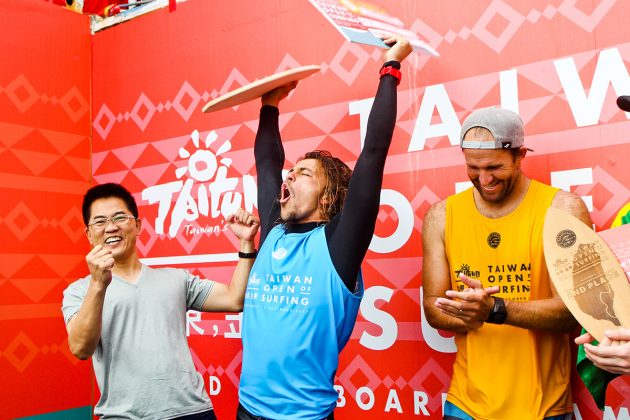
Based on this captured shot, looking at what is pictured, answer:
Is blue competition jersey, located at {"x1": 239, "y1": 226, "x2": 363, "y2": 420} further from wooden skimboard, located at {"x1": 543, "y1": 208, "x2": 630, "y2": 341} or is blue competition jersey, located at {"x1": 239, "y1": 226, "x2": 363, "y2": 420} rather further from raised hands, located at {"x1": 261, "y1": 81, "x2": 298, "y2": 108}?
raised hands, located at {"x1": 261, "y1": 81, "x2": 298, "y2": 108}

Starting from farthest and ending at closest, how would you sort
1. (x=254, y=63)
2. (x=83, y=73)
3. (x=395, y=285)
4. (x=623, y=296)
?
(x=83, y=73), (x=254, y=63), (x=395, y=285), (x=623, y=296)

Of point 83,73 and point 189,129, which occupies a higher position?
point 83,73

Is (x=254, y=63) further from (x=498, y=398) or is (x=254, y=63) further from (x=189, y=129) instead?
(x=498, y=398)

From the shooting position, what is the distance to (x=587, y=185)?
208cm

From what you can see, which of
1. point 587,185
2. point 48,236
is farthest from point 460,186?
point 48,236

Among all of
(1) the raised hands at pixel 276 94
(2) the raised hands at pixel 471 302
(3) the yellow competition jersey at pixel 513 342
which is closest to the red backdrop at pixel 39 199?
(1) the raised hands at pixel 276 94

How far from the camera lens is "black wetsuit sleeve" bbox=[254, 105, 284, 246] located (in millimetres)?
2012

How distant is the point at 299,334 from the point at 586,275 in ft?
2.46

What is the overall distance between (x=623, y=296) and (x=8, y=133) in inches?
120

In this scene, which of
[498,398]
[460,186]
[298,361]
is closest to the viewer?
[298,361]

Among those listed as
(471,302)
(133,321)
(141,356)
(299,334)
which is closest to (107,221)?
(133,321)

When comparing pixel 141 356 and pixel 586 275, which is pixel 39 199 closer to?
pixel 141 356

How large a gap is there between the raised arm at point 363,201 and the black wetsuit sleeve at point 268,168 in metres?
0.33

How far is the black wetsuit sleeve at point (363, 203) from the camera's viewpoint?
5.42 ft
